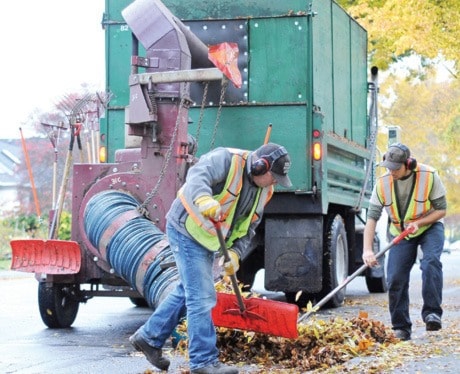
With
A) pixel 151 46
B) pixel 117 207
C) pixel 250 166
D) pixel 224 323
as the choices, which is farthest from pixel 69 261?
pixel 250 166

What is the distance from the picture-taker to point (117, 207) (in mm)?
9984

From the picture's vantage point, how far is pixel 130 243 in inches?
374

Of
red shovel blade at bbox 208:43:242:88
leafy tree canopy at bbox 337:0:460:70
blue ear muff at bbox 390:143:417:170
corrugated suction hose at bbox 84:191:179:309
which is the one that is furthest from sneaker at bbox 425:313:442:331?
leafy tree canopy at bbox 337:0:460:70

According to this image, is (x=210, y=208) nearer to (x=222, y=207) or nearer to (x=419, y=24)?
(x=222, y=207)

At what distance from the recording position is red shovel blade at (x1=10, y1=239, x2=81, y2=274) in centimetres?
1021

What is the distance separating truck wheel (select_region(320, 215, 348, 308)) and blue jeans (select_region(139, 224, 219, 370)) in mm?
5579

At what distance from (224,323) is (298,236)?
452cm

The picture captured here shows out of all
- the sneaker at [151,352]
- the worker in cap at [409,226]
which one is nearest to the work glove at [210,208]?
the sneaker at [151,352]

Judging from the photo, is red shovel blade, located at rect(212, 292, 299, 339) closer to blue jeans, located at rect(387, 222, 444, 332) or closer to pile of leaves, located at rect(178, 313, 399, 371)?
pile of leaves, located at rect(178, 313, 399, 371)

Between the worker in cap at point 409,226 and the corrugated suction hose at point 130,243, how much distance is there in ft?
5.66

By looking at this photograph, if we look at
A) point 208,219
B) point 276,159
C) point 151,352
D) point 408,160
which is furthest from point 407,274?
point 208,219

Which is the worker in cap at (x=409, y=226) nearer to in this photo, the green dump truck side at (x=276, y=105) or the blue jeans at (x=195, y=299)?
the blue jeans at (x=195, y=299)

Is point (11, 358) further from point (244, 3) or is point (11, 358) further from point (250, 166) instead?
point (244, 3)

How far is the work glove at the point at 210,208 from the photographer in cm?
635
